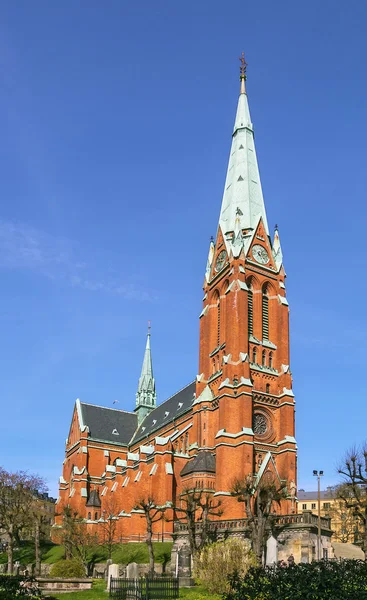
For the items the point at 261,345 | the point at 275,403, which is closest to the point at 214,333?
the point at 261,345

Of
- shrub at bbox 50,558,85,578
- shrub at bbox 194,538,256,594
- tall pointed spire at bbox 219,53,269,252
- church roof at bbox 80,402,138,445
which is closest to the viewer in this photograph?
shrub at bbox 194,538,256,594

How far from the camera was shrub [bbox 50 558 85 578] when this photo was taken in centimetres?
4292

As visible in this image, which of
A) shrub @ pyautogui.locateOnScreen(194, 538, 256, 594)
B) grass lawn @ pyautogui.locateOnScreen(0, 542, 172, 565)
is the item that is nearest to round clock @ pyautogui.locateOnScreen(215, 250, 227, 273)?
grass lawn @ pyautogui.locateOnScreen(0, 542, 172, 565)

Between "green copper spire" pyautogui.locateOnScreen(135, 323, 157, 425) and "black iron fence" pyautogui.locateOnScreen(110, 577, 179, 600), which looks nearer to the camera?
"black iron fence" pyautogui.locateOnScreen(110, 577, 179, 600)

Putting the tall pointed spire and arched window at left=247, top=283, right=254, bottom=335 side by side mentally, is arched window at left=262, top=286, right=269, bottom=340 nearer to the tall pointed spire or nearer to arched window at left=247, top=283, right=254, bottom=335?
arched window at left=247, top=283, right=254, bottom=335

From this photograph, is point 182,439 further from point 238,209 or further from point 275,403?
point 238,209

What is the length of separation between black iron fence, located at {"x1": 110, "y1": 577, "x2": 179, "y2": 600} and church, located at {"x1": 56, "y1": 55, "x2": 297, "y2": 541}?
26.4 meters

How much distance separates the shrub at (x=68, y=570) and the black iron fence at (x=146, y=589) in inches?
691

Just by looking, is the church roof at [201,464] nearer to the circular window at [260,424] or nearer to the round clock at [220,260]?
the circular window at [260,424]

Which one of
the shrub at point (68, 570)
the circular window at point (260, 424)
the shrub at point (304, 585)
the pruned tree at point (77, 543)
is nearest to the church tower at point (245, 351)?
the circular window at point (260, 424)

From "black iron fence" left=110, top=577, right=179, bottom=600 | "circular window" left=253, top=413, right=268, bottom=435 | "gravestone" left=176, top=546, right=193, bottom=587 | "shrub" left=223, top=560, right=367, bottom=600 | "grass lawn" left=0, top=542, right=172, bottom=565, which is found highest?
"circular window" left=253, top=413, right=268, bottom=435

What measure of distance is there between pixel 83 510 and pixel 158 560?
27674 mm

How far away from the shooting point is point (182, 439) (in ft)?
213

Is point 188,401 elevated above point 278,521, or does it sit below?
above
